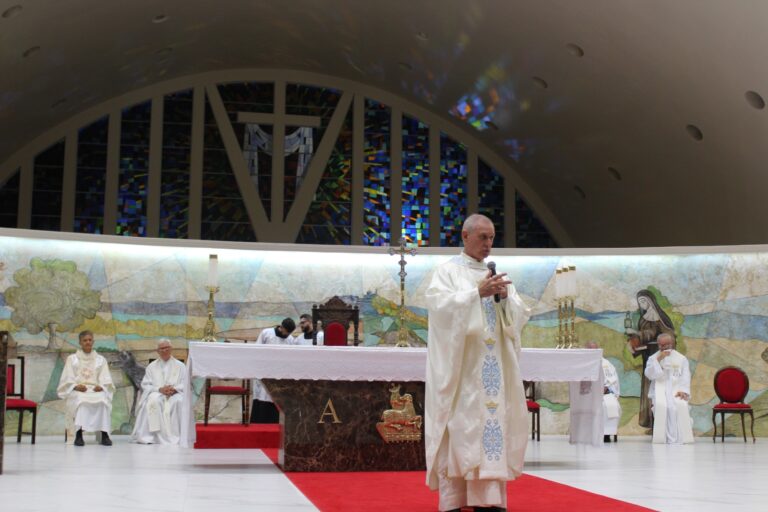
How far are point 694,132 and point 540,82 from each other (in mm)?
2638

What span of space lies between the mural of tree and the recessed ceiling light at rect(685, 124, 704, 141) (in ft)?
29.6

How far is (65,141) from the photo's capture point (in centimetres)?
1770

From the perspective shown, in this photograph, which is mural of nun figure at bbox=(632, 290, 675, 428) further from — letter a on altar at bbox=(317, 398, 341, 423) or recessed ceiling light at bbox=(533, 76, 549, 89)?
letter a on altar at bbox=(317, 398, 341, 423)

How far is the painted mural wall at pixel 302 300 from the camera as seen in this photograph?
13.8 meters

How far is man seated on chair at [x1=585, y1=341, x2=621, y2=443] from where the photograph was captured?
43.0ft

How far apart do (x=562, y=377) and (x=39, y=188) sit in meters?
11.9

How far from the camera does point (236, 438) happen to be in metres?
11.1

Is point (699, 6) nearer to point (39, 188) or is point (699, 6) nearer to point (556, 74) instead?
point (556, 74)

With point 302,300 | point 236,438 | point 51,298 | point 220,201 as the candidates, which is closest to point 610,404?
point 302,300

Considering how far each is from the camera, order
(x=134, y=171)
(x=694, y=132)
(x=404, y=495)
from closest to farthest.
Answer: (x=404, y=495)
(x=694, y=132)
(x=134, y=171)

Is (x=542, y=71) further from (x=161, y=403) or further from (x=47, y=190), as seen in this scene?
(x=47, y=190)

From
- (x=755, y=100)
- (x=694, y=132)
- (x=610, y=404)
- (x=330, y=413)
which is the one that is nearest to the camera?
(x=330, y=413)

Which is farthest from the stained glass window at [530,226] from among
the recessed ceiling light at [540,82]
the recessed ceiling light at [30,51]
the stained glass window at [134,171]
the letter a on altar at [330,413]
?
the letter a on altar at [330,413]

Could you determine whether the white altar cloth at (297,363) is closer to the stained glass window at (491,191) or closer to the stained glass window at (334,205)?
the stained glass window at (334,205)
